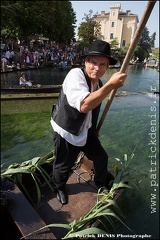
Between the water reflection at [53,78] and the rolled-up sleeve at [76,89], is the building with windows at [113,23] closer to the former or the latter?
the rolled-up sleeve at [76,89]

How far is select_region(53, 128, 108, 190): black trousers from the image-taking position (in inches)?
84.8

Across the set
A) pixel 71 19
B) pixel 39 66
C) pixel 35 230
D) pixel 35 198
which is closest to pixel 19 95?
pixel 35 198

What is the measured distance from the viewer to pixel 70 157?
2.21m

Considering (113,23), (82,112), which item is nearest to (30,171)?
(82,112)

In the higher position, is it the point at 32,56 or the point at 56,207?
the point at 32,56

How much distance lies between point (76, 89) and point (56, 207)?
146 cm

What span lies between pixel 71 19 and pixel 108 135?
29.3m

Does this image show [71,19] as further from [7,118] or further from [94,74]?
[94,74]

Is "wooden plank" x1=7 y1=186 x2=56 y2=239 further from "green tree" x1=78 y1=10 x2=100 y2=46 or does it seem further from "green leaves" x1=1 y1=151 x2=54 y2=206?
"green tree" x1=78 y1=10 x2=100 y2=46

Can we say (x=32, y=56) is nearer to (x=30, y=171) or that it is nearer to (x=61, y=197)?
(x=30, y=171)

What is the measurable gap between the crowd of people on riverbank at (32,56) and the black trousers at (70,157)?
38.2 ft

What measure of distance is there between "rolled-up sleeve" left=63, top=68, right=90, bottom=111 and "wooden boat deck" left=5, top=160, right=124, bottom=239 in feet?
3.23

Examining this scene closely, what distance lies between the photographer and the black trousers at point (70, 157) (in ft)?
7.07

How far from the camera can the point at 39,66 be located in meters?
18.7
